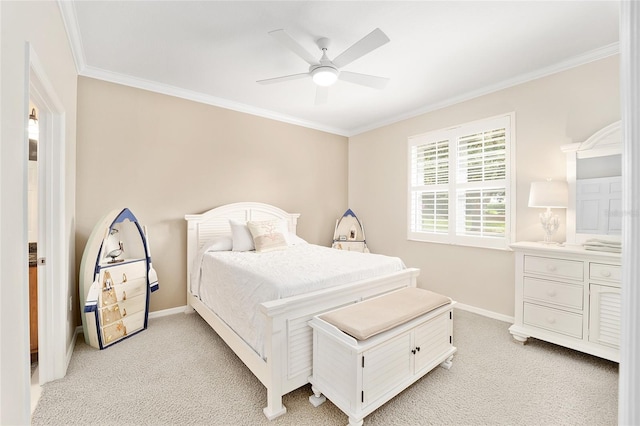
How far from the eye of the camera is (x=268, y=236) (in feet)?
10.8

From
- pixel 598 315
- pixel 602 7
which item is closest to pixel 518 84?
pixel 602 7

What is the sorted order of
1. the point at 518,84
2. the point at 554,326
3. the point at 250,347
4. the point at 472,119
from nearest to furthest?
the point at 250,347 → the point at 554,326 → the point at 518,84 → the point at 472,119

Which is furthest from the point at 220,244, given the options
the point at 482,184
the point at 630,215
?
the point at 630,215

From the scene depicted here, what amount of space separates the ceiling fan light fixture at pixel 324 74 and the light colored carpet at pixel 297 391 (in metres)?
2.45

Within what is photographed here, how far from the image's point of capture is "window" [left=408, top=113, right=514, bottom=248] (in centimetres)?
320

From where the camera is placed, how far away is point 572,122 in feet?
8.91

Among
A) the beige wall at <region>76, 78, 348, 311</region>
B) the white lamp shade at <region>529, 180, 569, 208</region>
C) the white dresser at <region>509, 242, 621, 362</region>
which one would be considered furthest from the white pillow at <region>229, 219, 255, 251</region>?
the white lamp shade at <region>529, 180, 569, 208</region>

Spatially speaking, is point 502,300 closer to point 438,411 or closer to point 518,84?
point 438,411

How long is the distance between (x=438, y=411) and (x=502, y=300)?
6.33 ft

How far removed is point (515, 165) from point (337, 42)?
2280 millimetres

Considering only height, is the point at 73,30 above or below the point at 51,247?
above

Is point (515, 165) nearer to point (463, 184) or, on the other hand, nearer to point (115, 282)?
point (463, 184)

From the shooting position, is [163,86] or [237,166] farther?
[237,166]

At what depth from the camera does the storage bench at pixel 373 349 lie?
161 centimetres
